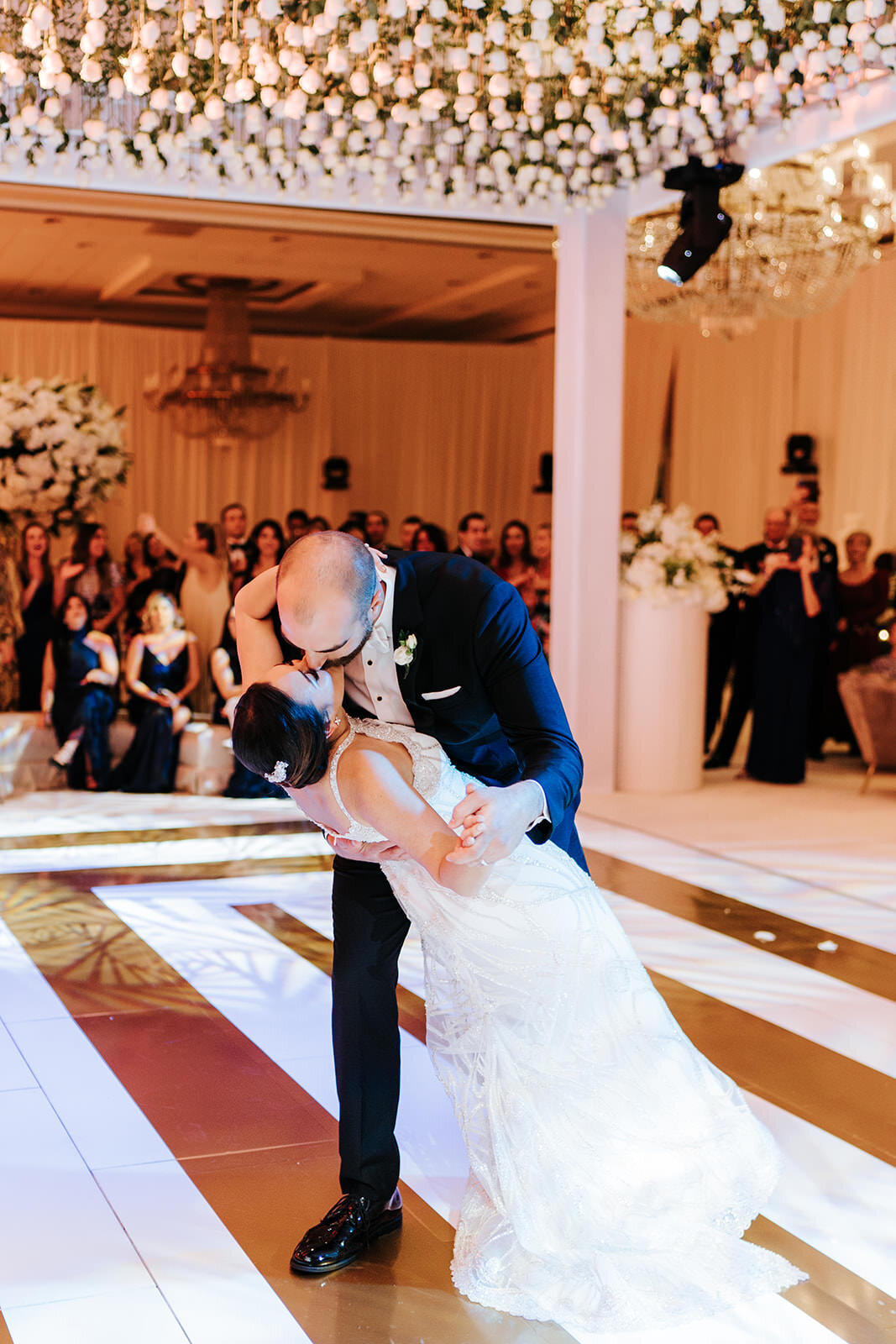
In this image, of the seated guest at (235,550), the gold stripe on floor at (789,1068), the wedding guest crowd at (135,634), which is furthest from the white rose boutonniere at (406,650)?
the seated guest at (235,550)

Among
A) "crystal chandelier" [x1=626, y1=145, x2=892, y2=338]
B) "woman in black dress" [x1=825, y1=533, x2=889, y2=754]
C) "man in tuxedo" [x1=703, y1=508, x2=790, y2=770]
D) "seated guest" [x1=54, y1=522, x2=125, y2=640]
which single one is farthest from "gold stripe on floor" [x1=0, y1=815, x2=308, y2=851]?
"woman in black dress" [x1=825, y1=533, x2=889, y2=754]

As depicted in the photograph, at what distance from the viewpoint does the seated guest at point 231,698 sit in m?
7.64

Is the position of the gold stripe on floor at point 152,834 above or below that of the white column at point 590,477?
below

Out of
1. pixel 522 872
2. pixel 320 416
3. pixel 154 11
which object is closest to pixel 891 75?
pixel 154 11

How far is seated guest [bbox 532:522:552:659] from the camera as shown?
29.6ft

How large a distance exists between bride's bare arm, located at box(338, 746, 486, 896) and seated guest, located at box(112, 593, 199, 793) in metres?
5.60

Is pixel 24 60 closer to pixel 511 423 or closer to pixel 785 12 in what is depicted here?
pixel 785 12

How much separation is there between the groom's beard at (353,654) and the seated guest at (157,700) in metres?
5.52

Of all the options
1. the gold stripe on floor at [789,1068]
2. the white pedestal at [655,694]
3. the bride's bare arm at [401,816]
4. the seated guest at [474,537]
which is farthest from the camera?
the seated guest at [474,537]

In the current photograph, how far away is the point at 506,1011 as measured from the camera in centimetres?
246

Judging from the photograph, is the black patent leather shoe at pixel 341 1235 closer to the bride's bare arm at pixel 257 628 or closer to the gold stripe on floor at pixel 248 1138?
the gold stripe on floor at pixel 248 1138

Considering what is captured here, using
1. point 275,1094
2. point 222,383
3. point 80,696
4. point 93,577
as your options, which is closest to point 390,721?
point 275,1094

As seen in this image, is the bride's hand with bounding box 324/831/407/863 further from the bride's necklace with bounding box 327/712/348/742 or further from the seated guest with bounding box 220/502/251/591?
the seated guest with bounding box 220/502/251/591

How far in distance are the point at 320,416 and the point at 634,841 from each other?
9.56 meters
